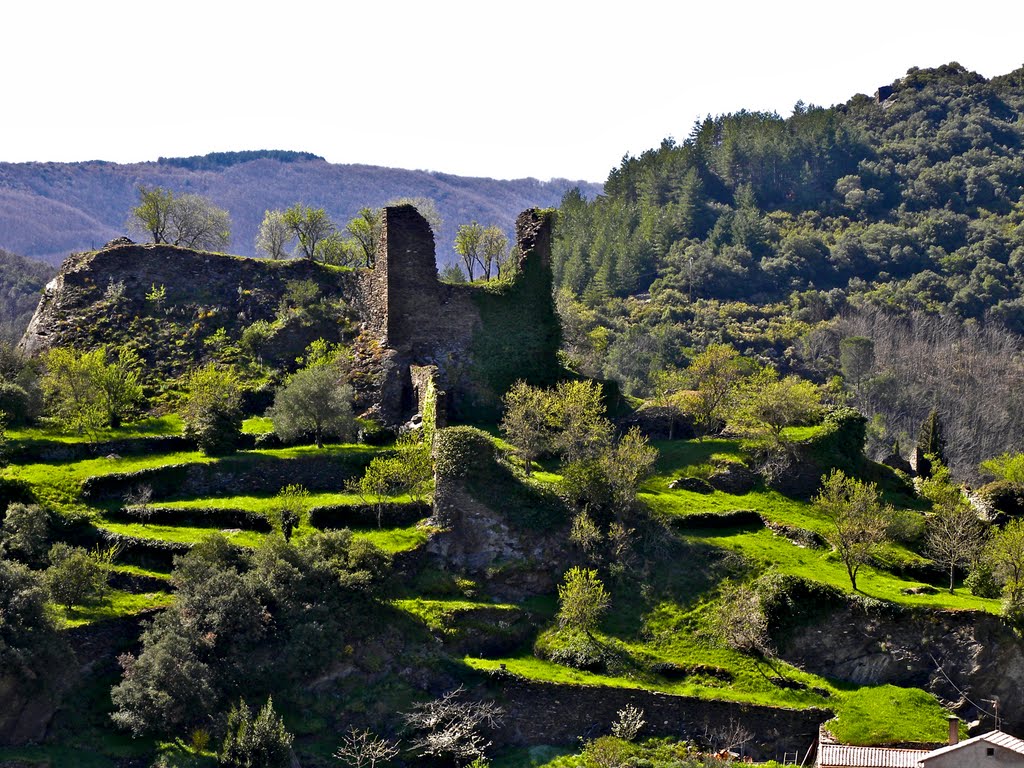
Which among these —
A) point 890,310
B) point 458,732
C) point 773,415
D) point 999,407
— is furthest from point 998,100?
point 458,732

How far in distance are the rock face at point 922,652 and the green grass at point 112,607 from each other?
75.8 ft

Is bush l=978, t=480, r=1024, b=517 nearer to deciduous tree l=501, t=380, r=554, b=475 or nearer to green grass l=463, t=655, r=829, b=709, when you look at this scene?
green grass l=463, t=655, r=829, b=709

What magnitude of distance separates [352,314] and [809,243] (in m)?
76.8

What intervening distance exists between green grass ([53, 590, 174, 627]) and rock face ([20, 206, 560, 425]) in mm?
17064

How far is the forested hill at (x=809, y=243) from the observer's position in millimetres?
118625

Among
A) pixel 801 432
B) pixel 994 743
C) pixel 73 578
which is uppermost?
pixel 801 432

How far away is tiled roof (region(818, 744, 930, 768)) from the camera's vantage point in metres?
43.6

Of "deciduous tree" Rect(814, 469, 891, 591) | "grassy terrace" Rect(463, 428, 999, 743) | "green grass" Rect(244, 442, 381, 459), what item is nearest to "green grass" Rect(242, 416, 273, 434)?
"green grass" Rect(244, 442, 381, 459)

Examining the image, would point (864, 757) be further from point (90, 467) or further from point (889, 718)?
point (90, 467)

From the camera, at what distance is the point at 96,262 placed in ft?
231

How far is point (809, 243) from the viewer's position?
133 m

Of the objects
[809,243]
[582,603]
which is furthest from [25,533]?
[809,243]

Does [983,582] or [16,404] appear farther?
[16,404]

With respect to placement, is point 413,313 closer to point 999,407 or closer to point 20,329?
point 20,329
